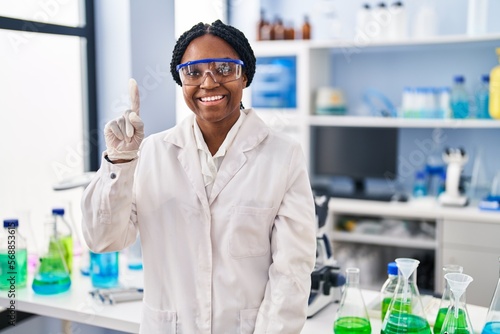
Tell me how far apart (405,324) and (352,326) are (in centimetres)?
16

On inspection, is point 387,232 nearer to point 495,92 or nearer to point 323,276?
point 495,92

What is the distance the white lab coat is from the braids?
0.58 ft

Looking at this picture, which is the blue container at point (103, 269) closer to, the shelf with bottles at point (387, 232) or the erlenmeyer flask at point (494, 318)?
the erlenmeyer flask at point (494, 318)

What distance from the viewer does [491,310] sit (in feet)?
5.02

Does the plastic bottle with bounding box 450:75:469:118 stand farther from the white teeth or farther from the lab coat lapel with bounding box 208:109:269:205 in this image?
the white teeth

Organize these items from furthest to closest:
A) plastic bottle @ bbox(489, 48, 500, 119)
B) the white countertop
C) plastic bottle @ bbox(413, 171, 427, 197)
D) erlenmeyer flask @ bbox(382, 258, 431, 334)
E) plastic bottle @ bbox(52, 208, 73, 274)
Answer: plastic bottle @ bbox(413, 171, 427, 197)
plastic bottle @ bbox(489, 48, 500, 119)
plastic bottle @ bbox(52, 208, 73, 274)
the white countertop
erlenmeyer flask @ bbox(382, 258, 431, 334)

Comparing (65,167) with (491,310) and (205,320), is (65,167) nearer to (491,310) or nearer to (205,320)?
(205,320)

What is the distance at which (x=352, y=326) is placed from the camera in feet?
5.27

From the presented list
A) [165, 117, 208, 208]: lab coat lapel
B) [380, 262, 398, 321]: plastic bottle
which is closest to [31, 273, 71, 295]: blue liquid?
[165, 117, 208, 208]: lab coat lapel

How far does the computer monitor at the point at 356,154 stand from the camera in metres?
3.61

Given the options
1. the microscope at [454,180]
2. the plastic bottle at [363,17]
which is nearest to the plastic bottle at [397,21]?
the plastic bottle at [363,17]

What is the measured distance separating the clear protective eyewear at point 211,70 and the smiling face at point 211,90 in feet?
0.04

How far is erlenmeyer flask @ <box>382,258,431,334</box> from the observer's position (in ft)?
4.94

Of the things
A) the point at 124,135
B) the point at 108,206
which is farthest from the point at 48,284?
the point at 124,135
